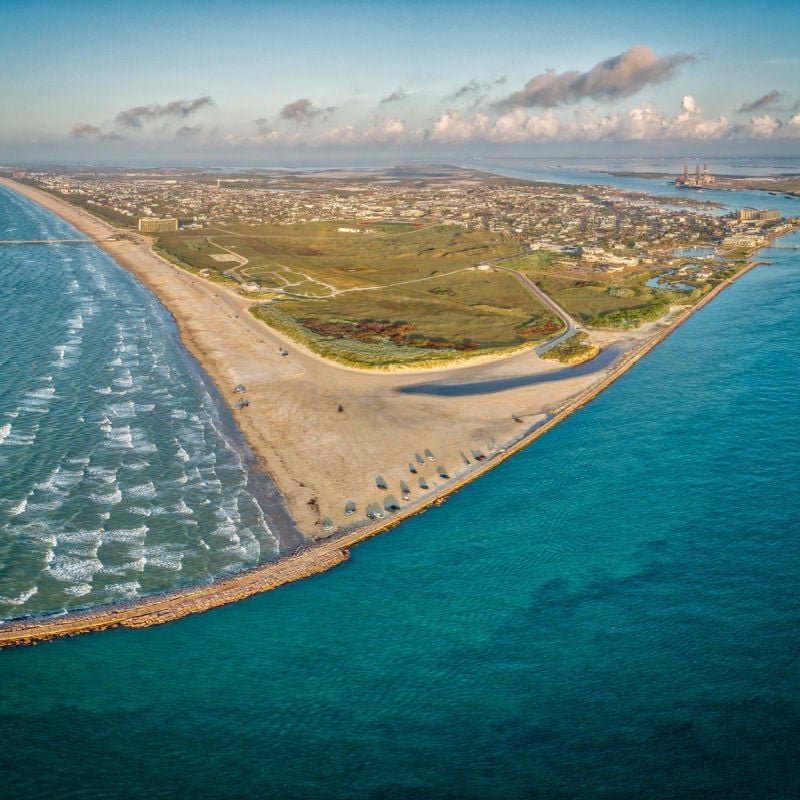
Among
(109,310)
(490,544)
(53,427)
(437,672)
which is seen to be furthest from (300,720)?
(109,310)

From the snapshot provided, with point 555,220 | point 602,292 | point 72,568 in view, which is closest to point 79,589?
point 72,568

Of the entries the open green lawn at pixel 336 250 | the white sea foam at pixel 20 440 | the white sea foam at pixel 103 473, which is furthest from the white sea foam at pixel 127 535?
the open green lawn at pixel 336 250

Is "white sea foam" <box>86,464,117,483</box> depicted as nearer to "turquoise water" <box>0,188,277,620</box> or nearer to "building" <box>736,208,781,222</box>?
"turquoise water" <box>0,188,277,620</box>

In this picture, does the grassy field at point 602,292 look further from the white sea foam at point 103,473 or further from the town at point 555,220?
the white sea foam at point 103,473

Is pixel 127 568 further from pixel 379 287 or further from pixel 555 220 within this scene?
pixel 555 220

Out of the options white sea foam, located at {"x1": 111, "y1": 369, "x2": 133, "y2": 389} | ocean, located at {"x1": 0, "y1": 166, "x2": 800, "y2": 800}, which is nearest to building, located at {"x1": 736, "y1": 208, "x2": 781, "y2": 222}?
ocean, located at {"x1": 0, "y1": 166, "x2": 800, "y2": 800}

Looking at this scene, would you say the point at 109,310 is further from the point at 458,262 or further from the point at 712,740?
the point at 712,740
